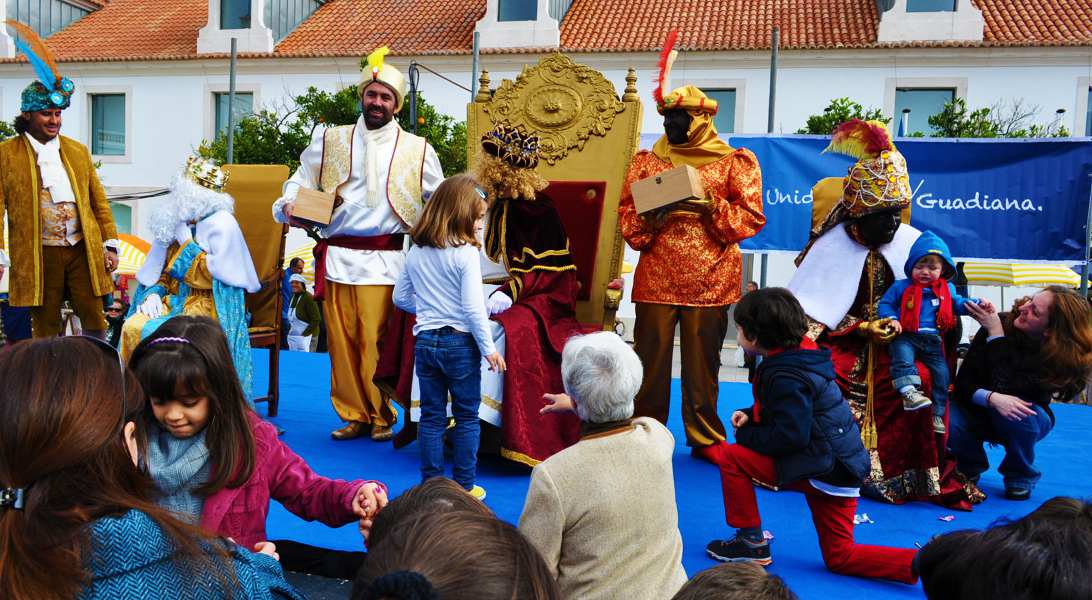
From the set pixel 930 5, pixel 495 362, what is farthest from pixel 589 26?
pixel 495 362

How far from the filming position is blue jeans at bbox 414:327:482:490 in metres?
3.85

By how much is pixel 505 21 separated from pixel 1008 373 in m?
16.6

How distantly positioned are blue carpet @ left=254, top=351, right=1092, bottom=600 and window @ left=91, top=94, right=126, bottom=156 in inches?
712

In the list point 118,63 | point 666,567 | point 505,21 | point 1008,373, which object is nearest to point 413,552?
point 666,567

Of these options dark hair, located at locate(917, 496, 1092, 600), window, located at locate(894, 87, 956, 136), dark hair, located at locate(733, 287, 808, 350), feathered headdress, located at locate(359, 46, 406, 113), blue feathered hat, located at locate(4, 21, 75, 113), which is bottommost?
dark hair, located at locate(917, 496, 1092, 600)

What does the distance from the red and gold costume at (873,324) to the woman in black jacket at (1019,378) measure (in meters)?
0.24

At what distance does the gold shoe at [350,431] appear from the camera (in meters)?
5.13

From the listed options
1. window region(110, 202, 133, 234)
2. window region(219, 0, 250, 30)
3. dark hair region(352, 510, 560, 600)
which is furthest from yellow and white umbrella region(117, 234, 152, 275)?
dark hair region(352, 510, 560, 600)

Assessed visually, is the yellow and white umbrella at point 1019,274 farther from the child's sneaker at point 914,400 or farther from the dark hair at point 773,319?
the dark hair at point 773,319

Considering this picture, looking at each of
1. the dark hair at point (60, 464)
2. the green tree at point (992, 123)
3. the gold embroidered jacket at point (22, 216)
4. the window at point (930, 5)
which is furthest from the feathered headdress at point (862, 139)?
the window at point (930, 5)

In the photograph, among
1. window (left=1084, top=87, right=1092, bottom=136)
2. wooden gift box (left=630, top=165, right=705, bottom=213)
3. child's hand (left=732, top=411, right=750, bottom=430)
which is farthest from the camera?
window (left=1084, top=87, right=1092, bottom=136)

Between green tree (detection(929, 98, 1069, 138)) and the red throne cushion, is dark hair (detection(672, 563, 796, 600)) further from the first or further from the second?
green tree (detection(929, 98, 1069, 138))

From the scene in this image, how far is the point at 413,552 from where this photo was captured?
1170mm

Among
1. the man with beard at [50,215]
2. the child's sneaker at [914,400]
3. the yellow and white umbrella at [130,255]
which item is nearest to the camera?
the child's sneaker at [914,400]
